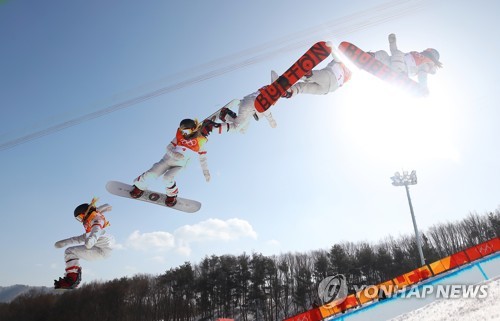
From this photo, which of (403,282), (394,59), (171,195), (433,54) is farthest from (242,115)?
(403,282)

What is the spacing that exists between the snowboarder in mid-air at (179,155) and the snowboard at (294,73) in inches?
44.0

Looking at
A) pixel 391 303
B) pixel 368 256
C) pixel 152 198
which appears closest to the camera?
pixel 152 198

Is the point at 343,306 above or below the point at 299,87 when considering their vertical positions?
below

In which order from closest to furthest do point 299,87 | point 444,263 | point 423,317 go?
1. point 299,87
2. point 423,317
3. point 444,263

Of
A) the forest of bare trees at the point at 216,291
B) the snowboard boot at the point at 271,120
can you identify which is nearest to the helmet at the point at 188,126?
the snowboard boot at the point at 271,120

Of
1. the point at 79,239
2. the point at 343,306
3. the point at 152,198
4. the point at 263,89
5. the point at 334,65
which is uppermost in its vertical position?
the point at 334,65

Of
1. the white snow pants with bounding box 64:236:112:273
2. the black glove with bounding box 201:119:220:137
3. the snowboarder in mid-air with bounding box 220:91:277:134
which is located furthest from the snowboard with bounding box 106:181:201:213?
the snowboarder in mid-air with bounding box 220:91:277:134

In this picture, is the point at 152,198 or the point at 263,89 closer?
the point at 263,89

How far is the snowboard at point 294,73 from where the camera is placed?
5.84 meters

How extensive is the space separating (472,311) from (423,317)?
193 centimetres

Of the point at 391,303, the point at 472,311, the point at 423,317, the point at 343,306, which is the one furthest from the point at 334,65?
the point at 343,306

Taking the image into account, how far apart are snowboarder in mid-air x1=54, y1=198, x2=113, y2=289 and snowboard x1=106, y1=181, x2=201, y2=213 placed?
551 mm

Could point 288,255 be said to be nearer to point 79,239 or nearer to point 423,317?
point 423,317

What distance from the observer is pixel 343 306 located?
19.2m
